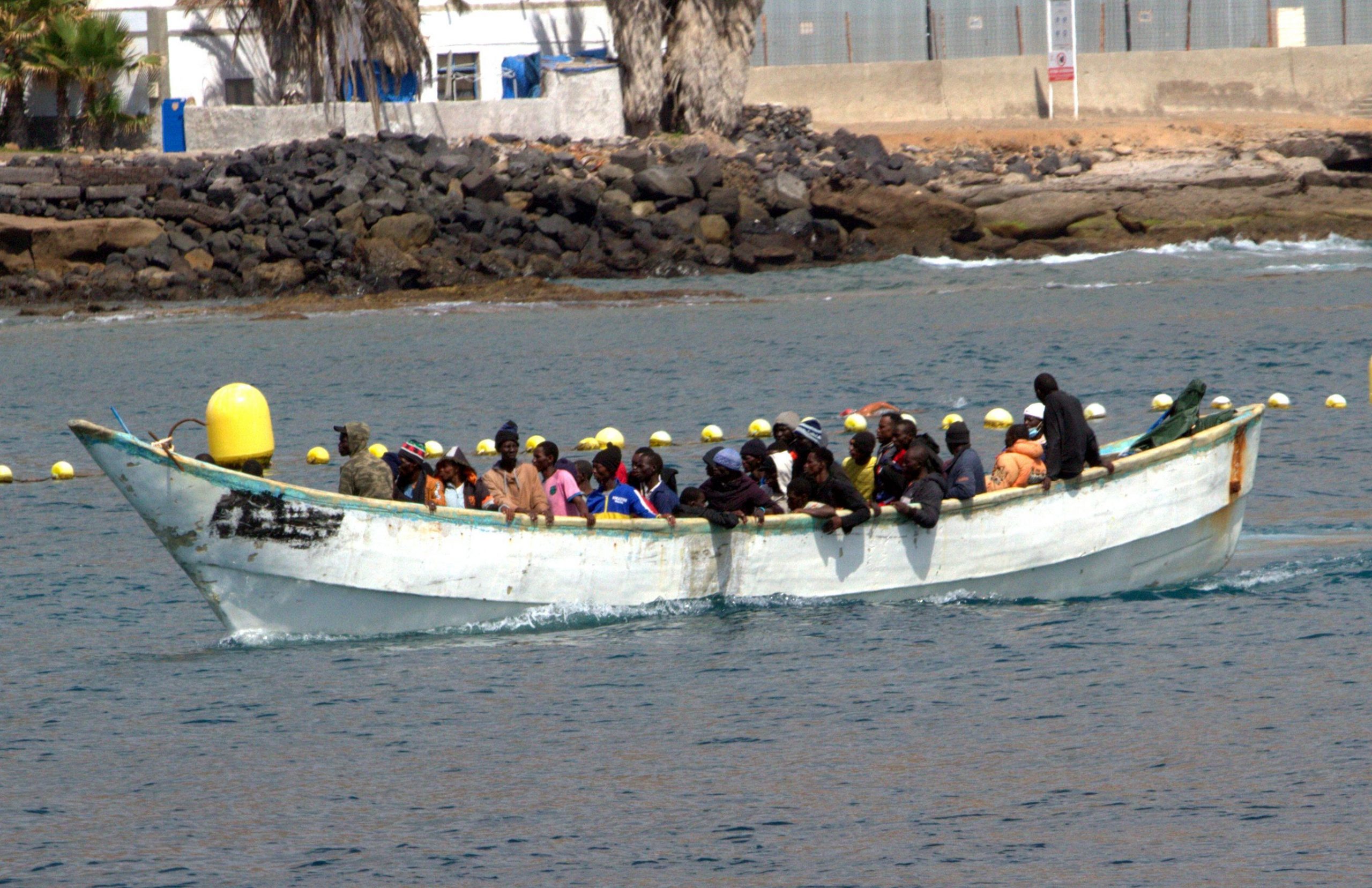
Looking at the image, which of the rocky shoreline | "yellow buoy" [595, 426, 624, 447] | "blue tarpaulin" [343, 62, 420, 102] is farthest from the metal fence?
"yellow buoy" [595, 426, 624, 447]

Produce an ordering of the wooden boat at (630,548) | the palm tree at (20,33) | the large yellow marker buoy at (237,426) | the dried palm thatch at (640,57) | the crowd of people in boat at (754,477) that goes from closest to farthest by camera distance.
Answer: the wooden boat at (630,548)
the large yellow marker buoy at (237,426)
the crowd of people in boat at (754,477)
the palm tree at (20,33)
the dried palm thatch at (640,57)

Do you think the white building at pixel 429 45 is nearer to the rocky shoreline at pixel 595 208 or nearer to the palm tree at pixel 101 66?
the palm tree at pixel 101 66

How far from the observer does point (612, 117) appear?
159 ft

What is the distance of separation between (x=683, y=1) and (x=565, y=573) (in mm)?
36551

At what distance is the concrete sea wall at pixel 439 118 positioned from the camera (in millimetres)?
45938

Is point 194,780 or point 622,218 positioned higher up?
point 622,218

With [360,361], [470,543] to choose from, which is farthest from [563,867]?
[360,361]

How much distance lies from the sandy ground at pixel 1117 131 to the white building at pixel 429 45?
27.9 ft

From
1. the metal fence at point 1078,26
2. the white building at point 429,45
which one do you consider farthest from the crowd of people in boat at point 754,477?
the metal fence at point 1078,26

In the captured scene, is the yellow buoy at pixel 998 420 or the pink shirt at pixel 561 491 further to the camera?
the yellow buoy at pixel 998 420

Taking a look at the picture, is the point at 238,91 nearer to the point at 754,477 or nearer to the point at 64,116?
the point at 64,116

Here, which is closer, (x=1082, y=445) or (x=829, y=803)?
(x=829, y=803)

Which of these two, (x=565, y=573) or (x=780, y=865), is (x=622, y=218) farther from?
(x=780, y=865)

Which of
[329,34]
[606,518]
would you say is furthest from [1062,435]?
[329,34]
